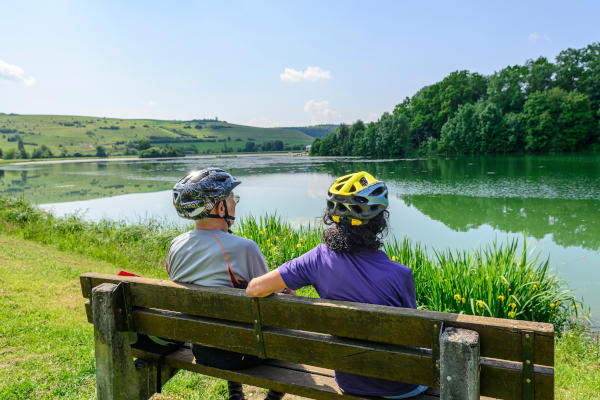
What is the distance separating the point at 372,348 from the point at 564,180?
97.1 feet

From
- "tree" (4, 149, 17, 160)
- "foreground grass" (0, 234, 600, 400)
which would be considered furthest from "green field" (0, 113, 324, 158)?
"foreground grass" (0, 234, 600, 400)

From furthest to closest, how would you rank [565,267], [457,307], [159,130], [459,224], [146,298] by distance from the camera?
[159,130] → [459,224] → [565,267] → [457,307] → [146,298]

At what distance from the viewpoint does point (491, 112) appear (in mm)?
63188

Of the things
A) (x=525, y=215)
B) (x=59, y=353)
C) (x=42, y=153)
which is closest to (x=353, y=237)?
(x=59, y=353)

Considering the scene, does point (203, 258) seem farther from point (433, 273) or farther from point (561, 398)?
point (433, 273)

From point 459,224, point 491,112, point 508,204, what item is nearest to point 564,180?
point 508,204

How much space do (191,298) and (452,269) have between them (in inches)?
182

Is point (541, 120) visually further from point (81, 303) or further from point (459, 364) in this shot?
point (459, 364)

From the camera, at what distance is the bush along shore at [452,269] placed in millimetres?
5477

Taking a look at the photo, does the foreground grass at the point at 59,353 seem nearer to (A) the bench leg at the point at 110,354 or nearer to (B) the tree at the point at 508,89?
(A) the bench leg at the point at 110,354

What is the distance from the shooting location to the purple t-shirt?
2.21 metres

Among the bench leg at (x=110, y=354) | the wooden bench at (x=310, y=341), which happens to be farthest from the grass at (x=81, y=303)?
the wooden bench at (x=310, y=341)

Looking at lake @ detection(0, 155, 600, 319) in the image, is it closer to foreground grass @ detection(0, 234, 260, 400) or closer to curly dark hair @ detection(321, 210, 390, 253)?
curly dark hair @ detection(321, 210, 390, 253)

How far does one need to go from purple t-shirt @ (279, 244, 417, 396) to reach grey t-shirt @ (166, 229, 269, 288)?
452mm
